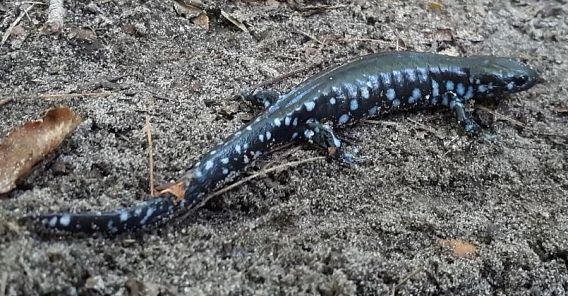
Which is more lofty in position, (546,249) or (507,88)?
(507,88)

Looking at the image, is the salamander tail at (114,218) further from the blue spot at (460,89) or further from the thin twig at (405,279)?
the blue spot at (460,89)

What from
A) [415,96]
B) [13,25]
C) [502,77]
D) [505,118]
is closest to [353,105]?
[415,96]

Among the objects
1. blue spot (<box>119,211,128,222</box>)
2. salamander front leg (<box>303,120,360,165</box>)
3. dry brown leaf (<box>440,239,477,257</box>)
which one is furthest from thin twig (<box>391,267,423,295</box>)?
blue spot (<box>119,211,128,222</box>)

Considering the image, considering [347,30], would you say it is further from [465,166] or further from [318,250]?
[318,250]

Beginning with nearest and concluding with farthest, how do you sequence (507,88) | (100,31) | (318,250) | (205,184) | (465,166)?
(318,250) < (205,184) < (465,166) < (100,31) < (507,88)

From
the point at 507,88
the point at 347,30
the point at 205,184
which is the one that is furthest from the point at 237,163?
the point at 507,88

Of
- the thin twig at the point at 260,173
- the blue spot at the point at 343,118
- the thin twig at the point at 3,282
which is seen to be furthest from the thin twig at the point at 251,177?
the thin twig at the point at 3,282
